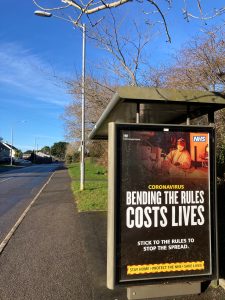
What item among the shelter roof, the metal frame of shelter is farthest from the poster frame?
the shelter roof

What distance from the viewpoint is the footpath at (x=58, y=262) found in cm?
536

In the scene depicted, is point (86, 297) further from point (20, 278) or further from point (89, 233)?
point (89, 233)

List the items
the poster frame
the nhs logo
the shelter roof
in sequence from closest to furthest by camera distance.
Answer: the poster frame < the shelter roof < the nhs logo

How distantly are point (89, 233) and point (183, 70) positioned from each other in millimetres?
7678

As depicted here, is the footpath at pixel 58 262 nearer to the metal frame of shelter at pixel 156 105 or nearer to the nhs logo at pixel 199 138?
the metal frame of shelter at pixel 156 105

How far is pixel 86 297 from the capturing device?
5.22 metres

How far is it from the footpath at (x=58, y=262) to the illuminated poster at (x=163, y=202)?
0.52m

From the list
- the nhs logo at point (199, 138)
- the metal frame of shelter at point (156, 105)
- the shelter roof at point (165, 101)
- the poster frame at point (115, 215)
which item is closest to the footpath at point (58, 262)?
the metal frame of shelter at point (156, 105)

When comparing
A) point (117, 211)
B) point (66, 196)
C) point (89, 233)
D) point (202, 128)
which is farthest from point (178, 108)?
point (66, 196)

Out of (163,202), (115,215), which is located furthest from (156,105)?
(115,215)

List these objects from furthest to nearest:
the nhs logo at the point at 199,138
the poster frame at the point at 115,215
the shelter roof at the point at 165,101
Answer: the nhs logo at the point at 199,138 → the shelter roof at the point at 165,101 → the poster frame at the point at 115,215

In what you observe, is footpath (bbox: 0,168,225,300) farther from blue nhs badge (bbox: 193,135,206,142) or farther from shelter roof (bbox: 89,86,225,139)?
shelter roof (bbox: 89,86,225,139)

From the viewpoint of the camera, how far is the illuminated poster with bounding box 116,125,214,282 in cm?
506

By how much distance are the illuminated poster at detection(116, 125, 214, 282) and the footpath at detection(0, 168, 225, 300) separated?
1.71ft
